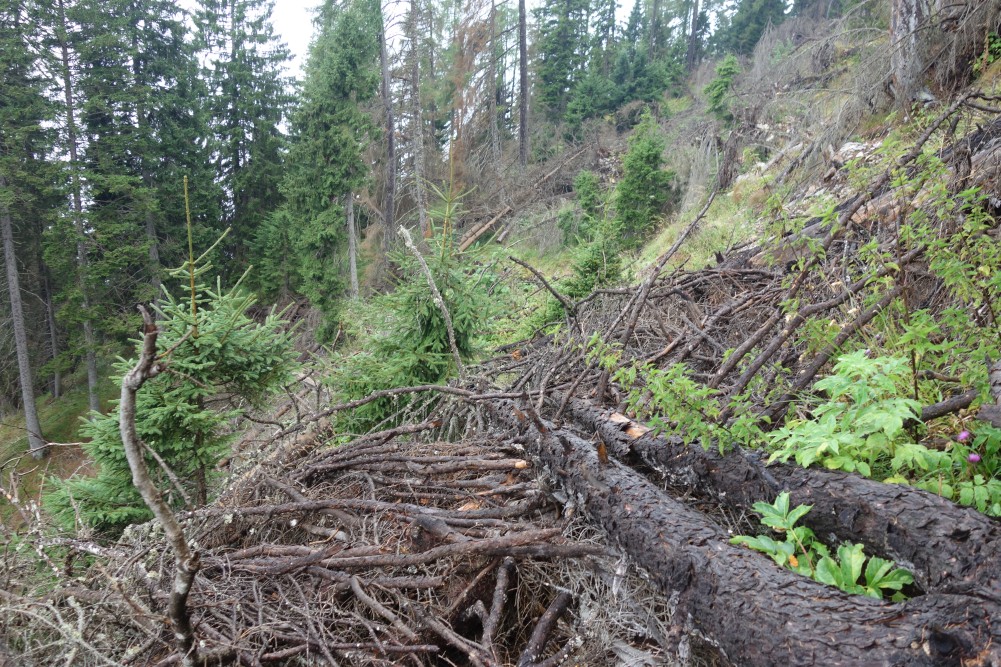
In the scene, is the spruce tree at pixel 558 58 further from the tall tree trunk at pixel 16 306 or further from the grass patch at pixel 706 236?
the tall tree trunk at pixel 16 306

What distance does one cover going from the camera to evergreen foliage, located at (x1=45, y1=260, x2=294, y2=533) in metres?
3.83

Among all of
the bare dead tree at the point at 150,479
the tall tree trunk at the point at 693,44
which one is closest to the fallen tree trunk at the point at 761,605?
the bare dead tree at the point at 150,479

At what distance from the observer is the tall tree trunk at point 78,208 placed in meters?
16.5

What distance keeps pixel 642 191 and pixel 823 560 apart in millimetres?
12678

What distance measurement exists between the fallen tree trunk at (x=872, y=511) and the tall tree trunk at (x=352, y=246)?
14632mm

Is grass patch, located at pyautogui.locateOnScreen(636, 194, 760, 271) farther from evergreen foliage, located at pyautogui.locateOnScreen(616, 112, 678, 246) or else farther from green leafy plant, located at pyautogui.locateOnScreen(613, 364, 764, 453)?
green leafy plant, located at pyautogui.locateOnScreen(613, 364, 764, 453)

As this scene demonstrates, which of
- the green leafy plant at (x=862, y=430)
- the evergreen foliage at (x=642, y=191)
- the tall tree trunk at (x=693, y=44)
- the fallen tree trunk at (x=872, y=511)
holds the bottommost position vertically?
the fallen tree trunk at (x=872, y=511)

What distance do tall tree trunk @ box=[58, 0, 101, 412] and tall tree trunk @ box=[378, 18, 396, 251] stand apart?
9.60 metres

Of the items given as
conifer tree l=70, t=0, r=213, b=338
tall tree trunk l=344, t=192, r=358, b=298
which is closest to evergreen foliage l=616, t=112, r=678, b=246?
tall tree trunk l=344, t=192, r=358, b=298

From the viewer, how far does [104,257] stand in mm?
16969

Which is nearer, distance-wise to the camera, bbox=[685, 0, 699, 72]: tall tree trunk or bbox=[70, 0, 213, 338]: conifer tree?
bbox=[70, 0, 213, 338]: conifer tree

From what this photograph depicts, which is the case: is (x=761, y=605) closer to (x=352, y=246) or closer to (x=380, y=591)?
(x=380, y=591)

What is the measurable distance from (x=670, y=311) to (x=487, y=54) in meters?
19.7

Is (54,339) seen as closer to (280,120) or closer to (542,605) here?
(280,120)
